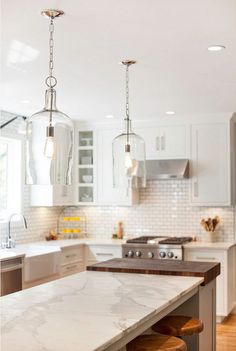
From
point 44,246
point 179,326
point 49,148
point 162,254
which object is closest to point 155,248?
point 162,254

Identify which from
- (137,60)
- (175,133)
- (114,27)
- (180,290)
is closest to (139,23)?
(114,27)

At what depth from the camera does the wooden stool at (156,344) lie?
3123 mm

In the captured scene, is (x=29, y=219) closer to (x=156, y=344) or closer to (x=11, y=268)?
(x=11, y=268)

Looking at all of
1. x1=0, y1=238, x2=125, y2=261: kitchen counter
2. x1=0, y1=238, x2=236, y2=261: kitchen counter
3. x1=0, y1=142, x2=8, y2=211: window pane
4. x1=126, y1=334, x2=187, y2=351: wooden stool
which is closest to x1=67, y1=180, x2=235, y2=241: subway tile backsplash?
x1=0, y1=238, x2=236, y2=261: kitchen counter

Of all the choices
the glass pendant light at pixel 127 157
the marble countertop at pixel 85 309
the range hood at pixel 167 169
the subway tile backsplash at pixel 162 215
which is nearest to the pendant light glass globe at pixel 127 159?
the glass pendant light at pixel 127 157

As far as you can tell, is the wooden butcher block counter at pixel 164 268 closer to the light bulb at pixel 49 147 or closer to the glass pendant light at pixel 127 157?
the glass pendant light at pixel 127 157

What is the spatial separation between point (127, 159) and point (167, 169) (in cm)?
280

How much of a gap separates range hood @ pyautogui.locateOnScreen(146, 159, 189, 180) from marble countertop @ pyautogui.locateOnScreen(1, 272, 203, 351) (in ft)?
9.75

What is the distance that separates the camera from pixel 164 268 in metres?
4.16

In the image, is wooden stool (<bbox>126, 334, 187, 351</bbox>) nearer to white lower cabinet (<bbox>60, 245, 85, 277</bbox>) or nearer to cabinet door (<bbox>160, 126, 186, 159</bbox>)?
white lower cabinet (<bbox>60, 245, 85, 277</bbox>)

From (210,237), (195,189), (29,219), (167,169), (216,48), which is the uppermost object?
(216,48)

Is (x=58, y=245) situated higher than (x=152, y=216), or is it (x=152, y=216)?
(x=152, y=216)

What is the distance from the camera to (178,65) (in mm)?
4410

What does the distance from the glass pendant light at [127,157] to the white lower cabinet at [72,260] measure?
2.57 metres
